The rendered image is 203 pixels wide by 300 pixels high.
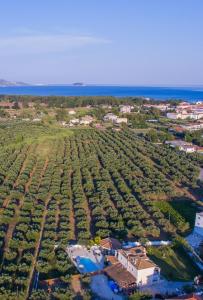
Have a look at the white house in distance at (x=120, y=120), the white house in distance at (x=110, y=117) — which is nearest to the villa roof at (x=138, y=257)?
the white house in distance at (x=120, y=120)

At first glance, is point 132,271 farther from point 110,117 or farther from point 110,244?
point 110,117

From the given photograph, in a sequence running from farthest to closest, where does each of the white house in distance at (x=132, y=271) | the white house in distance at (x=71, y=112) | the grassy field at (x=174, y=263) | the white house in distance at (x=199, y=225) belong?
the white house in distance at (x=71, y=112) → the white house in distance at (x=199, y=225) → the grassy field at (x=174, y=263) → the white house in distance at (x=132, y=271)

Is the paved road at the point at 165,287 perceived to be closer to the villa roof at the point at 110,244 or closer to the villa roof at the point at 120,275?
the villa roof at the point at 120,275

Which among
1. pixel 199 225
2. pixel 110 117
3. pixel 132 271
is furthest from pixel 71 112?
pixel 132 271

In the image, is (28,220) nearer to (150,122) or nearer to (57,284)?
(57,284)

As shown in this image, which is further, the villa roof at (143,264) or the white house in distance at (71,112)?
the white house in distance at (71,112)

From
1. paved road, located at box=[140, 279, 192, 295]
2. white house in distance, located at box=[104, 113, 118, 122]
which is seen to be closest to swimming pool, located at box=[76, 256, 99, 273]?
paved road, located at box=[140, 279, 192, 295]
